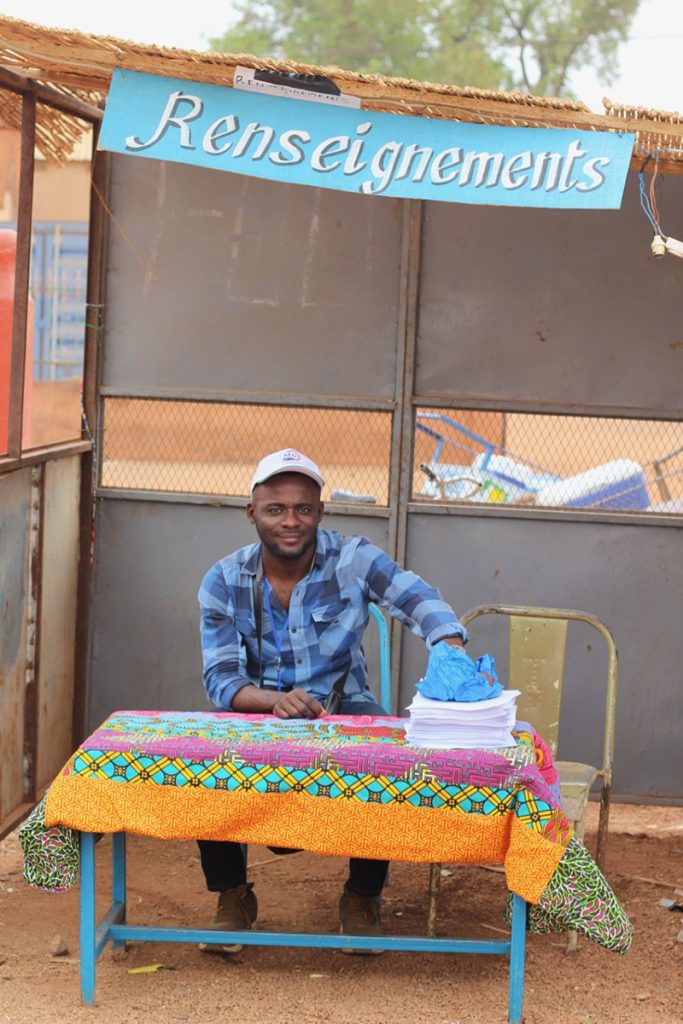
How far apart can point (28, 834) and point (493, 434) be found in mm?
2853

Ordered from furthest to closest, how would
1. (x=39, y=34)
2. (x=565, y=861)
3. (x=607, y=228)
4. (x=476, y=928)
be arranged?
(x=607, y=228) < (x=476, y=928) < (x=39, y=34) < (x=565, y=861)

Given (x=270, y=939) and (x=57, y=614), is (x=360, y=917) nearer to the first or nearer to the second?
(x=270, y=939)

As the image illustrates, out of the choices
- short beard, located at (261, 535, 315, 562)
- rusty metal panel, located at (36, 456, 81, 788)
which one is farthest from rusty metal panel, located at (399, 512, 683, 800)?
short beard, located at (261, 535, 315, 562)

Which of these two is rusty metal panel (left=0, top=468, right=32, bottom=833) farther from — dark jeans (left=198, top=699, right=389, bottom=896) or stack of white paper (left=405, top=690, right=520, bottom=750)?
stack of white paper (left=405, top=690, right=520, bottom=750)

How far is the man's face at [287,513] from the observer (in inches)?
158

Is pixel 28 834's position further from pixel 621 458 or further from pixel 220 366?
pixel 621 458

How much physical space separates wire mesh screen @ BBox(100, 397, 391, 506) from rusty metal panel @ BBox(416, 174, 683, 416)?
1.30 feet

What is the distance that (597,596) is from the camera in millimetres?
5520

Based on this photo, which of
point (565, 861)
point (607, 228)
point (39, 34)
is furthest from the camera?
point (607, 228)

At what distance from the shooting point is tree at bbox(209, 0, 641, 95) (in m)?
25.0

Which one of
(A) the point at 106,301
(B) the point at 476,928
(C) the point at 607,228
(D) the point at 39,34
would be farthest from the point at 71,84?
(B) the point at 476,928

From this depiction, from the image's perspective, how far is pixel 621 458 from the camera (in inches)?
218

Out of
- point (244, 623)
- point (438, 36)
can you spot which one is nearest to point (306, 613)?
point (244, 623)

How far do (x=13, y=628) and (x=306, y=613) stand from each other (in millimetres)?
1389
